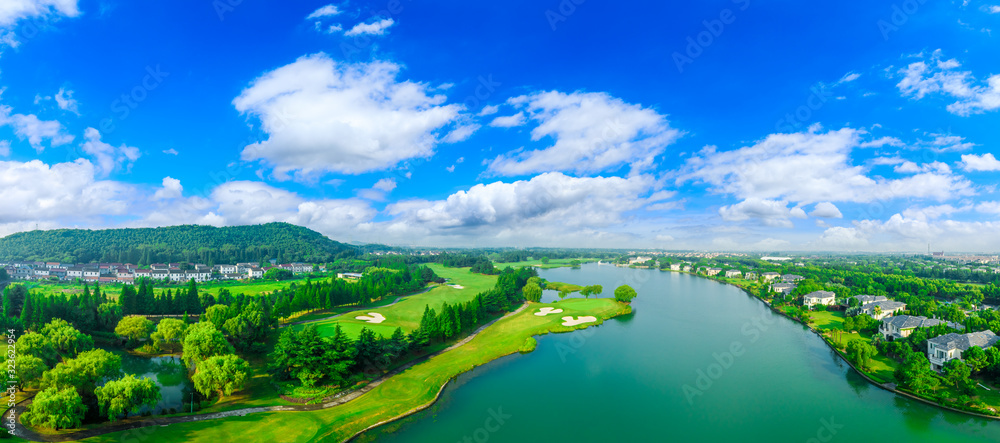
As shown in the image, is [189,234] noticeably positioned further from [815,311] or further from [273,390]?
[815,311]

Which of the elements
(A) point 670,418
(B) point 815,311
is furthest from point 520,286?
(A) point 670,418

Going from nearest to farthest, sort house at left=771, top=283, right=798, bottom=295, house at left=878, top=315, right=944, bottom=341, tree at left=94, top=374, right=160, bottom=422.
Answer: tree at left=94, top=374, right=160, bottom=422 < house at left=878, top=315, right=944, bottom=341 < house at left=771, top=283, right=798, bottom=295

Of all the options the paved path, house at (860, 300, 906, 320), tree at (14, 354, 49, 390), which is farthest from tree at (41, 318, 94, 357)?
house at (860, 300, 906, 320)

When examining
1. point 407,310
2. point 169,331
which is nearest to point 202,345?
point 169,331

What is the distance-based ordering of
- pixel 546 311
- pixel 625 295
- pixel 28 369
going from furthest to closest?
pixel 625 295 < pixel 546 311 < pixel 28 369

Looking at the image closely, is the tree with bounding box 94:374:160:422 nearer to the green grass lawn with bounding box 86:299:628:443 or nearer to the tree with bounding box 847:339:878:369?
the green grass lawn with bounding box 86:299:628:443

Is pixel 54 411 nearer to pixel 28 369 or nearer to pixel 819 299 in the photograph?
pixel 28 369
